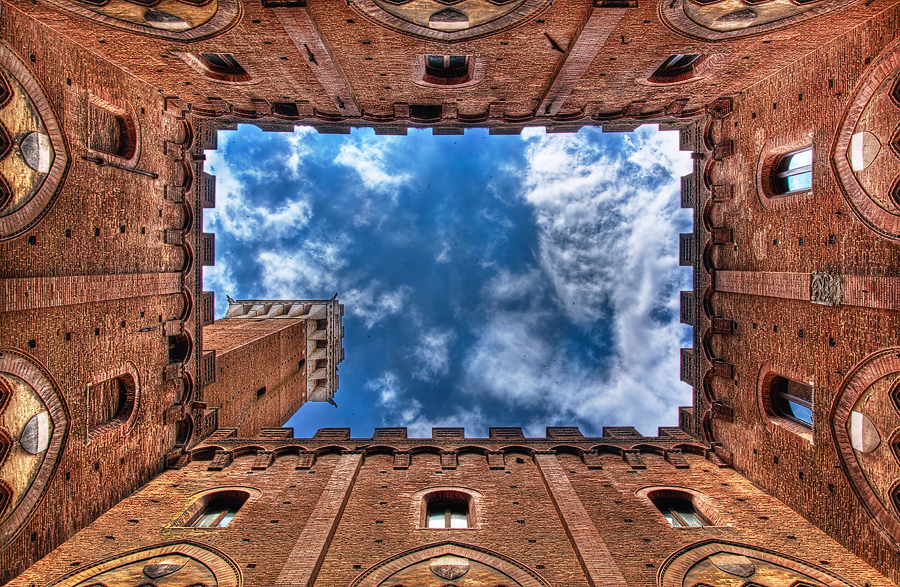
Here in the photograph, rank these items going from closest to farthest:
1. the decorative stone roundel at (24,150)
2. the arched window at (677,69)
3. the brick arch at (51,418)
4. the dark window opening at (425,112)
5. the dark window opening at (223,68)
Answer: the decorative stone roundel at (24,150)
the brick arch at (51,418)
the dark window opening at (223,68)
the arched window at (677,69)
the dark window opening at (425,112)

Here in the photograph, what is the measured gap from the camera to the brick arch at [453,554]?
379 inches

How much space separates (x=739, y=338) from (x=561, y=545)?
909 cm

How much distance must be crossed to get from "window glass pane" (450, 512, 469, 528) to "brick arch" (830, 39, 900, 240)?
11871mm

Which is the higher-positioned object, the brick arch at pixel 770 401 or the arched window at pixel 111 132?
the arched window at pixel 111 132

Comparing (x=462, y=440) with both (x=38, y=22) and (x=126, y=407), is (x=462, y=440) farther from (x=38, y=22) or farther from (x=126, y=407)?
(x=38, y=22)

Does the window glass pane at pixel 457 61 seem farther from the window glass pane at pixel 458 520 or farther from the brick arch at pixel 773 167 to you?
the window glass pane at pixel 458 520

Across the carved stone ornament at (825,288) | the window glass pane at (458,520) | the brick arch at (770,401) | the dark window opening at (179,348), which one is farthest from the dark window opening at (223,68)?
the brick arch at (770,401)

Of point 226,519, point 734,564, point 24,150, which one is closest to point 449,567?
point 226,519

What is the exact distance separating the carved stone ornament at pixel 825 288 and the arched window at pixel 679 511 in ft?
21.9

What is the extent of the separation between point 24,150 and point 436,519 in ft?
43.0

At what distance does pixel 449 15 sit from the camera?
10664 mm

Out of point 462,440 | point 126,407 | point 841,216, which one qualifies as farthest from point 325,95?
point 841,216

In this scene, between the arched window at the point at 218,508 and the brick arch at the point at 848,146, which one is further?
the arched window at the point at 218,508

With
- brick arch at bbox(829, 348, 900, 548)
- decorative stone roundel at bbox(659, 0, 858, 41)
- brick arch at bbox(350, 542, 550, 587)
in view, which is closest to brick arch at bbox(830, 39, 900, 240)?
decorative stone roundel at bbox(659, 0, 858, 41)
